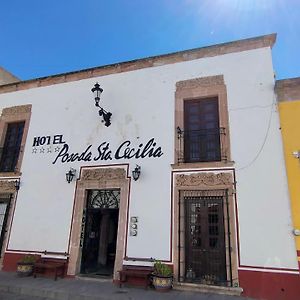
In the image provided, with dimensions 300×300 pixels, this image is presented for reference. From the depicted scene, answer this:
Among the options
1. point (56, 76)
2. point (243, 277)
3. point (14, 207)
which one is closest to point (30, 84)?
point (56, 76)

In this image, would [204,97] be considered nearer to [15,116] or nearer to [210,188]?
[210,188]

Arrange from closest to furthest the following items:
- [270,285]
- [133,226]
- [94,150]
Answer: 1. [270,285]
2. [133,226]
3. [94,150]

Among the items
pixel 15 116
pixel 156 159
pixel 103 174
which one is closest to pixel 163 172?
pixel 156 159

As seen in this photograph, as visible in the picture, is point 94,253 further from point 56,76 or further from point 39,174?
point 56,76

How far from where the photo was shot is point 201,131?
7461mm

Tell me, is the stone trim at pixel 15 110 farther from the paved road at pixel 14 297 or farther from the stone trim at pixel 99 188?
the paved road at pixel 14 297

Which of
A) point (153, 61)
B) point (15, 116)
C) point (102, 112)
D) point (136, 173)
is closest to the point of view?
point (136, 173)

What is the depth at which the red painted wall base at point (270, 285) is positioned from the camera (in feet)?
18.5

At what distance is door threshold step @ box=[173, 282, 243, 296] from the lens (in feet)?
19.5

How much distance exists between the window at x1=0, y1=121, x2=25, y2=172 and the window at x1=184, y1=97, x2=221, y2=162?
5.73m

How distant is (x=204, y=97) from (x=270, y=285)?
188 inches

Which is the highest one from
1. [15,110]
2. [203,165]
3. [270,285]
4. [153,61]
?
[153,61]

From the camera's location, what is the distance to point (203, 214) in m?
6.76

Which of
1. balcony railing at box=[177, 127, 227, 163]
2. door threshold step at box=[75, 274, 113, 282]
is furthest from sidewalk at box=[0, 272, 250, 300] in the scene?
balcony railing at box=[177, 127, 227, 163]
